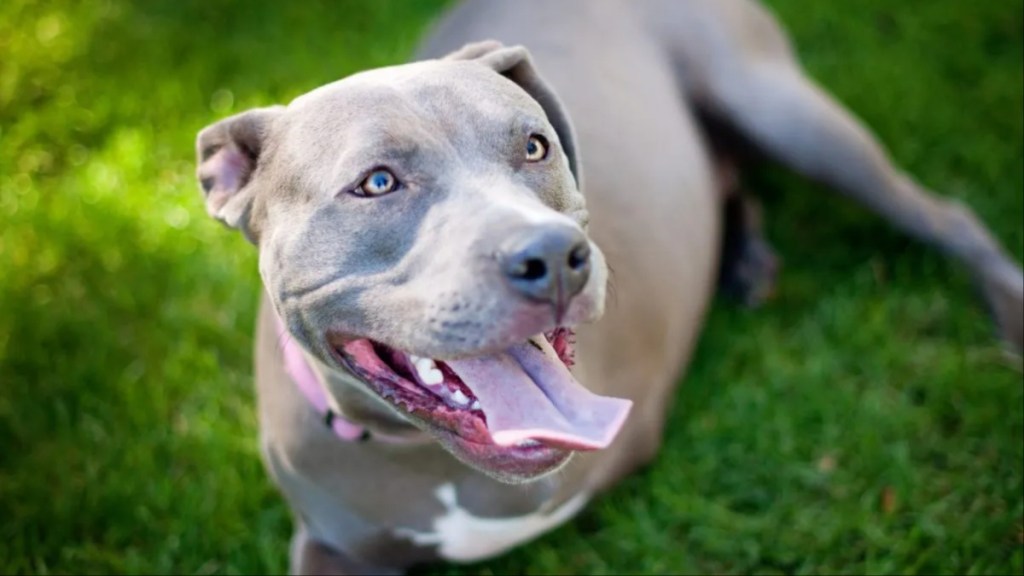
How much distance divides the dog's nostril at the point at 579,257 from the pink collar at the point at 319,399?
0.78m

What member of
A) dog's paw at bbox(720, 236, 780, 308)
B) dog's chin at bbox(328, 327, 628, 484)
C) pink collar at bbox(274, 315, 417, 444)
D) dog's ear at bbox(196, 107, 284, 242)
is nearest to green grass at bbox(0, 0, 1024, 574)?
dog's paw at bbox(720, 236, 780, 308)

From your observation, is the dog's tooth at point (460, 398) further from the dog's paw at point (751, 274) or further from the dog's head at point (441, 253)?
the dog's paw at point (751, 274)

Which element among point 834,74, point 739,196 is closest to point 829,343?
point 739,196

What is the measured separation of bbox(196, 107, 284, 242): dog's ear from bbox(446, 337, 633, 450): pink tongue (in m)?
0.62

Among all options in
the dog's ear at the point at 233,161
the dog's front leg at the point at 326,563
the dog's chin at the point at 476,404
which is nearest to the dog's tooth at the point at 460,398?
the dog's chin at the point at 476,404

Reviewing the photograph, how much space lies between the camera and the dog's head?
2037 millimetres

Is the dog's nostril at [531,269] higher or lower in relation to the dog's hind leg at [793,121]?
higher

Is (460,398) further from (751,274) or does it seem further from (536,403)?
(751,274)

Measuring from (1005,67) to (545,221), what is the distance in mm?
3377

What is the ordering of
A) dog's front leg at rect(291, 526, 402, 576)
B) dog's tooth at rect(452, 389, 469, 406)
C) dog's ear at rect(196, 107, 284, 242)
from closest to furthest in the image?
dog's tooth at rect(452, 389, 469, 406) < dog's ear at rect(196, 107, 284, 242) < dog's front leg at rect(291, 526, 402, 576)

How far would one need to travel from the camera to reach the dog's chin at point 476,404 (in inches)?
85.1

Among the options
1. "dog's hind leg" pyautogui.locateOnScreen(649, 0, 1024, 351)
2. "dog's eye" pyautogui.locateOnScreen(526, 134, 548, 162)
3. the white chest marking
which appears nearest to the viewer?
"dog's eye" pyautogui.locateOnScreen(526, 134, 548, 162)

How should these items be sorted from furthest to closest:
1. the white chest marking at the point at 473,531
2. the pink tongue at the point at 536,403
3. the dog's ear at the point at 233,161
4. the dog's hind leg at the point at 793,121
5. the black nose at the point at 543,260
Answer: the dog's hind leg at the point at 793,121 → the white chest marking at the point at 473,531 → the dog's ear at the point at 233,161 → the pink tongue at the point at 536,403 → the black nose at the point at 543,260

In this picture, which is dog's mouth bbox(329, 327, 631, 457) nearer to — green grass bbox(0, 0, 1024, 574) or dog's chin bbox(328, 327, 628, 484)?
dog's chin bbox(328, 327, 628, 484)
